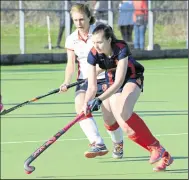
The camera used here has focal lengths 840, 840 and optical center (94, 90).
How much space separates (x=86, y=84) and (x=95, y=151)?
72cm

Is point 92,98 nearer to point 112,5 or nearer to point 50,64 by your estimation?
point 50,64

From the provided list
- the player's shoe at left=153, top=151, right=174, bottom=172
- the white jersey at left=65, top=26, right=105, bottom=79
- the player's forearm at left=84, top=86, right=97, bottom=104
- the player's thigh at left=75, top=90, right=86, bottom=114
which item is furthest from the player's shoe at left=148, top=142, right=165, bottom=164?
the white jersey at left=65, top=26, right=105, bottom=79

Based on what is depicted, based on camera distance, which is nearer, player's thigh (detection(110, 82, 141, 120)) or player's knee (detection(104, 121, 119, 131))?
player's thigh (detection(110, 82, 141, 120))

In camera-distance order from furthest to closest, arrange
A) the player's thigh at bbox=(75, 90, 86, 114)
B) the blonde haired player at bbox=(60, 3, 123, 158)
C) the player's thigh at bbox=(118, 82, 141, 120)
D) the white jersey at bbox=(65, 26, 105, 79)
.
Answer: the white jersey at bbox=(65, 26, 105, 79)
the player's thigh at bbox=(75, 90, 86, 114)
the blonde haired player at bbox=(60, 3, 123, 158)
the player's thigh at bbox=(118, 82, 141, 120)

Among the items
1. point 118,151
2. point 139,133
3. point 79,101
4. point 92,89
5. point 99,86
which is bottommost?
point 118,151

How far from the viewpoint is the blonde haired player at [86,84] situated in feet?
25.3

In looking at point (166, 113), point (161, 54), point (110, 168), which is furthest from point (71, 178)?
point (161, 54)

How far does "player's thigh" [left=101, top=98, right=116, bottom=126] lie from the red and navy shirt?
220mm

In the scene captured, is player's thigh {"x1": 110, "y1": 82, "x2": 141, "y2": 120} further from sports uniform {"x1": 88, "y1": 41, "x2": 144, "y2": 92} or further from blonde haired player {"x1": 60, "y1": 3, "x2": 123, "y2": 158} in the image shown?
blonde haired player {"x1": 60, "y1": 3, "x2": 123, "y2": 158}

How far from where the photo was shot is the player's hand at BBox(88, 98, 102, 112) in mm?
7090

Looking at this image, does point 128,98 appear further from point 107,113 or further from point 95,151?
point 95,151

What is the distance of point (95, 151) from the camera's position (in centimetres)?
760

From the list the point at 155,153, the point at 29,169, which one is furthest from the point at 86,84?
the point at 29,169

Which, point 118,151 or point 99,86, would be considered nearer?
point 118,151
